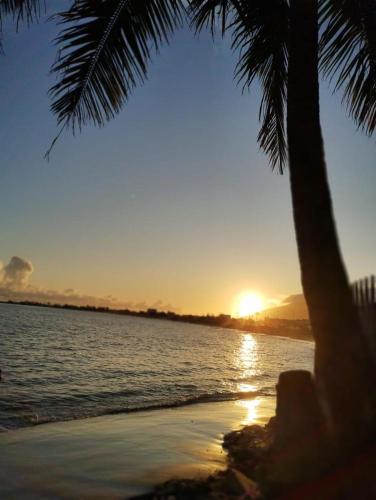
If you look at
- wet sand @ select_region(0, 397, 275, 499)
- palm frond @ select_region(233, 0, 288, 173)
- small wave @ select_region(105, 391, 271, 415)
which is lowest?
small wave @ select_region(105, 391, 271, 415)

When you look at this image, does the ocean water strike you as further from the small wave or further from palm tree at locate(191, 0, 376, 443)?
palm tree at locate(191, 0, 376, 443)

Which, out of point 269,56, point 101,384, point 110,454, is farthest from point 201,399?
point 269,56

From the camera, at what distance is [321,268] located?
2.87 metres

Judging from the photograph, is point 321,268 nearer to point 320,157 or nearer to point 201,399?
point 320,157

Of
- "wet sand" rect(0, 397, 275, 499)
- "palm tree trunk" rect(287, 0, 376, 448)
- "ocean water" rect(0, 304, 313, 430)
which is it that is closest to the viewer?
"palm tree trunk" rect(287, 0, 376, 448)

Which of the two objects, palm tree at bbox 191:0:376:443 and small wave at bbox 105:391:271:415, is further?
small wave at bbox 105:391:271:415

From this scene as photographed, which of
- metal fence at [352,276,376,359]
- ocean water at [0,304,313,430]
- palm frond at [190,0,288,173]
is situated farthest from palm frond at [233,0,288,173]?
ocean water at [0,304,313,430]

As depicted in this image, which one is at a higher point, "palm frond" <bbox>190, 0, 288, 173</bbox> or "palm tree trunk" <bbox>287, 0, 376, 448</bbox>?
"palm frond" <bbox>190, 0, 288, 173</bbox>

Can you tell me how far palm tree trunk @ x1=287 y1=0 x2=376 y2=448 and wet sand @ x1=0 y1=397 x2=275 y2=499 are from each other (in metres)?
3.46

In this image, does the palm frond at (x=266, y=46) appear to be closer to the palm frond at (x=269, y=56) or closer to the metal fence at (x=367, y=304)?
the palm frond at (x=269, y=56)

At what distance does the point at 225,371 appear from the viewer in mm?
25266

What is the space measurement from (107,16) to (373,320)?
12.3ft

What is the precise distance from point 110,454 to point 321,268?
5559 millimetres

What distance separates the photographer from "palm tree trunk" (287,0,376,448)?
2584 mm
